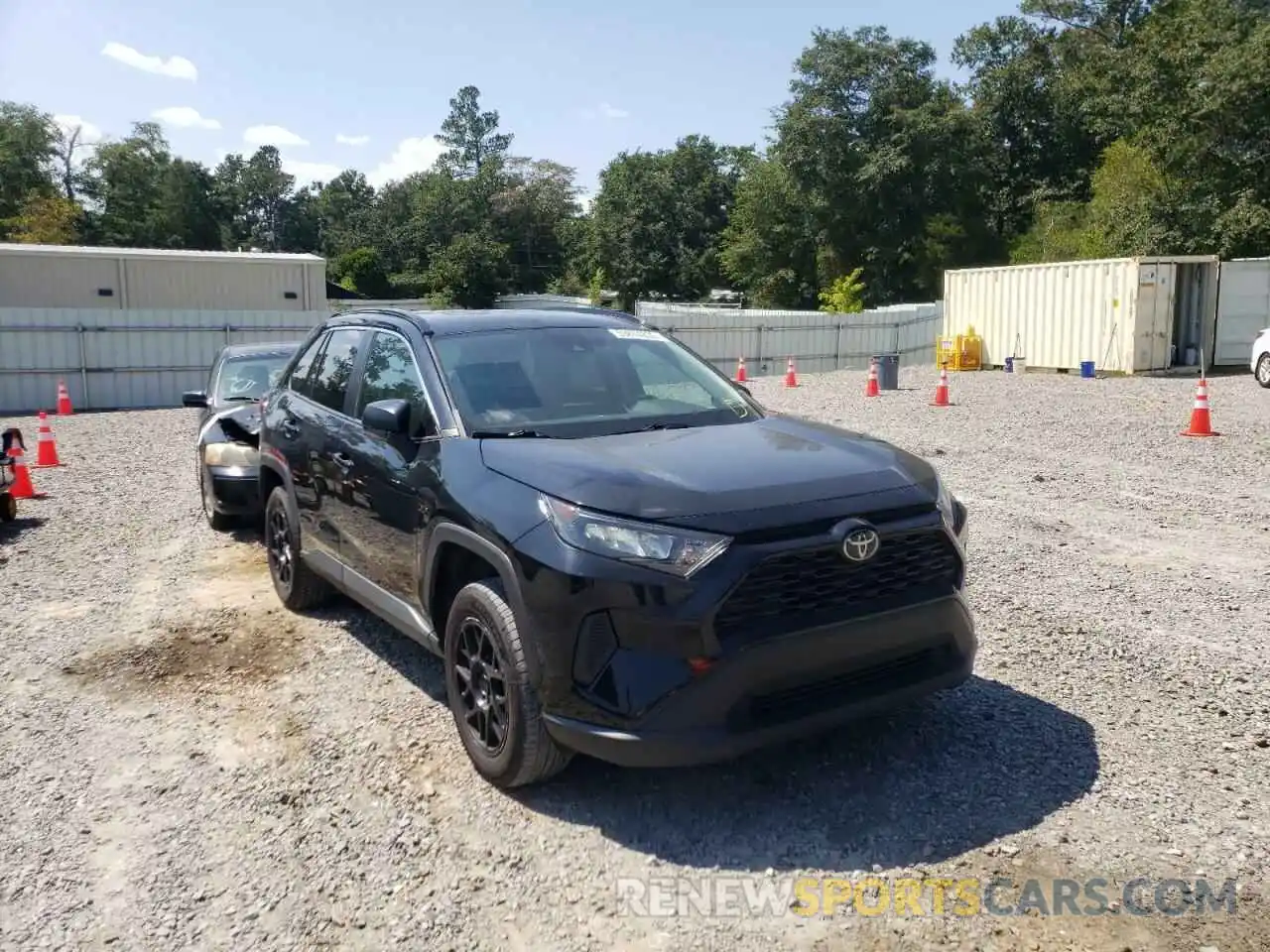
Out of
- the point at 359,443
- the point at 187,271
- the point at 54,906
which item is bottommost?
the point at 54,906

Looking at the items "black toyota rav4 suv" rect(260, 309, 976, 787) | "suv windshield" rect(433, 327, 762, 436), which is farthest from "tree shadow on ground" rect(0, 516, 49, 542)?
"suv windshield" rect(433, 327, 762, 436)

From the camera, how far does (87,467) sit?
40.1ft

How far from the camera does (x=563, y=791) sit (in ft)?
12.3

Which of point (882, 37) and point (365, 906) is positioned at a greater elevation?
point (882, 37)

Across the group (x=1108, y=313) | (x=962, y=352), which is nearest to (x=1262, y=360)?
(x=1108, y=313)

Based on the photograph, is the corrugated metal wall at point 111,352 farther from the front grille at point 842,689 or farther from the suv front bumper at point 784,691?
the front grille at point 842,689

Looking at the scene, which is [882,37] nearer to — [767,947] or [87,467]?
[87,467]

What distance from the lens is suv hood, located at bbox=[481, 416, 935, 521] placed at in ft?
11.0

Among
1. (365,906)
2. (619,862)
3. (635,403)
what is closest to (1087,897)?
(619,862)

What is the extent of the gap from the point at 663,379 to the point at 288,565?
9.00 ft

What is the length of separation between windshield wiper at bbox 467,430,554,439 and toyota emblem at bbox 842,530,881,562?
131 centimetres

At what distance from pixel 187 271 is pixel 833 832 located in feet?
75.7

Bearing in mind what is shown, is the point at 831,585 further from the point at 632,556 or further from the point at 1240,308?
the point at 1240,308

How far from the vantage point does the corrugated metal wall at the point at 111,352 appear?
19.0 m
